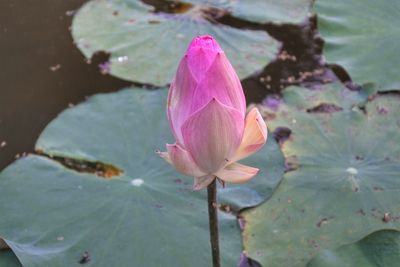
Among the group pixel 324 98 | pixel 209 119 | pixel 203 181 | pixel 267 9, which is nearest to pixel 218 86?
pixel 209 119

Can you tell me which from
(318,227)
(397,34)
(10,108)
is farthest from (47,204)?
(397,34)

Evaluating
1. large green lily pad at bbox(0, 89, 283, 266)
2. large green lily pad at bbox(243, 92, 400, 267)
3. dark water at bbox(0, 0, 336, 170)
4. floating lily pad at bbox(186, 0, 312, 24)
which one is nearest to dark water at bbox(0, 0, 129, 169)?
dark water at bbox(0, 0, 336, 170)

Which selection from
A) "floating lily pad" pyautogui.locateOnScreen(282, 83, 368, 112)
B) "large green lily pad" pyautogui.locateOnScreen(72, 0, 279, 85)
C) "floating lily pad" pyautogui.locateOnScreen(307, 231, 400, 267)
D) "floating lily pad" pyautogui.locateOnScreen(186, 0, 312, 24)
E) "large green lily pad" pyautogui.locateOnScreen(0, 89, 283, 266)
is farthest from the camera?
"floating lily pad" pyautogui.locateOnScreen(186, 0, 312, 24)

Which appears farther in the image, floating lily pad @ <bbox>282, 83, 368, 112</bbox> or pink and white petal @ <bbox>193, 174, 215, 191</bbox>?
floating lily pad @ <bbox>282, 83, 368, 112</bbox>

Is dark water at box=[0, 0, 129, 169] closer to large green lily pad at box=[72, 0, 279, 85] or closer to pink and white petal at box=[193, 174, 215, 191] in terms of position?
large green lily pad at box=[72, 0, 279, 85]

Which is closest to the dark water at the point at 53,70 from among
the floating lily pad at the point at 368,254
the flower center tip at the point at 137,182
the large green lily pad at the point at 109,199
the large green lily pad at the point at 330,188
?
the large green lily pad at the point at 109,199

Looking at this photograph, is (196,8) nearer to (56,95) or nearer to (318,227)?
(56,95)
